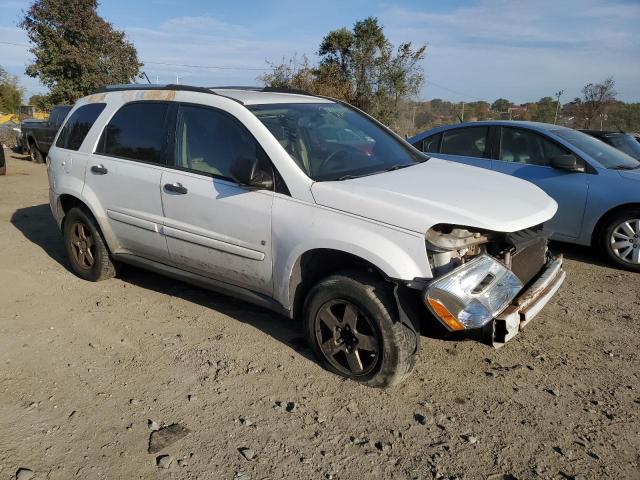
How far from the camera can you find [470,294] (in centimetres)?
291

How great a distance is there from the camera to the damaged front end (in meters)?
2.87

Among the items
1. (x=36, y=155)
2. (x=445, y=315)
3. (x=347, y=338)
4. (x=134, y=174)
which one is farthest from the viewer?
(x=36, y=155)

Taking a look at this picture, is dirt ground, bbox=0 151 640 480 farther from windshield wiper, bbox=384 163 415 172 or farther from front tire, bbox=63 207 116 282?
windshield wiper, bbox=384 163 415 172

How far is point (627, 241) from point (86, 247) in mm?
5521

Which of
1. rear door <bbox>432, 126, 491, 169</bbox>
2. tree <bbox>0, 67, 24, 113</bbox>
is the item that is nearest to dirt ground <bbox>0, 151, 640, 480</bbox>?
rear door <bbox>432, 126, 491, 169</bbox>

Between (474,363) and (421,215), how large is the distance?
4.26 ft

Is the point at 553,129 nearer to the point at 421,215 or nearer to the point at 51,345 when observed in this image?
the point at 421,215

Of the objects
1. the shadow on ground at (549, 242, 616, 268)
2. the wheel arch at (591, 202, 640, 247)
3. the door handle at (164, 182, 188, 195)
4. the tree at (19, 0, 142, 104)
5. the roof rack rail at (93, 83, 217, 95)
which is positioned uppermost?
the tree at (19, 0, 142, 104)

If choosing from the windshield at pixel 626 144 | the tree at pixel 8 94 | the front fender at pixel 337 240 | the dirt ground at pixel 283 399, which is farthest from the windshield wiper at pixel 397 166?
the tree at pixel 8 94

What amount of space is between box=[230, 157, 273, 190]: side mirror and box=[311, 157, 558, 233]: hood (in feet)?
1.17

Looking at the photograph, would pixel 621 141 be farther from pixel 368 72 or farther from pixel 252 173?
pixel 368 72

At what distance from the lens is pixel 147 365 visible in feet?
12.0

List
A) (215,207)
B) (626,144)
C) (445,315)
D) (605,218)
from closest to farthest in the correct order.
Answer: (445,315) → (215,207) → (605,218) → (626,144)

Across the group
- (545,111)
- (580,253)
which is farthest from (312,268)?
(545,111)
